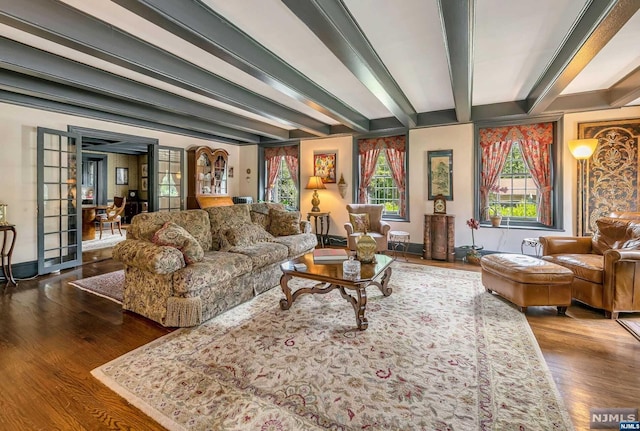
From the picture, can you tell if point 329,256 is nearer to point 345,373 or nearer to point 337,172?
point 345,373

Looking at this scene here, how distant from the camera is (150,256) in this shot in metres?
2.60

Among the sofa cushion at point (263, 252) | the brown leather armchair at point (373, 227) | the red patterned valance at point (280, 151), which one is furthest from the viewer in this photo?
the red patterned valance at point (280, 151)

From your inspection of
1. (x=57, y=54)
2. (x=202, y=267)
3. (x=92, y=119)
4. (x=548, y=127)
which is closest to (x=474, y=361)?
(x=202, y=267)

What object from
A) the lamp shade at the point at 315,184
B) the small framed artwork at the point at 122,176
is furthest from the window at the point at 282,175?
the small framed artwork at the point at 122,176

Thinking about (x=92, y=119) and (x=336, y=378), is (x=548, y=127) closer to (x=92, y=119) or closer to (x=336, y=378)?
(x=336, y=378)

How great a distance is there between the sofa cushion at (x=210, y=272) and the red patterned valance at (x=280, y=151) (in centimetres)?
436

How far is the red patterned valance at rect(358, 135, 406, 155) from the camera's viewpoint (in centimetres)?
595

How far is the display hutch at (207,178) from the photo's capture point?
651 cm

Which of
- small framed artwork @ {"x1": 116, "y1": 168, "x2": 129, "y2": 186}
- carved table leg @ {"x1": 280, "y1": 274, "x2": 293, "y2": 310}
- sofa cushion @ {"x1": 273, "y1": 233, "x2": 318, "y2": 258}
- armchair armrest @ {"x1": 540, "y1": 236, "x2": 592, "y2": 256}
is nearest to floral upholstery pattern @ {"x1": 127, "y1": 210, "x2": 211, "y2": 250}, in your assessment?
sofa cushion @ {"x1": 273, "y1": 233, "x2": 318, "y2": 258}

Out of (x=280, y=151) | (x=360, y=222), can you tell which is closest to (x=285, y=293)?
(x=360, y=222)

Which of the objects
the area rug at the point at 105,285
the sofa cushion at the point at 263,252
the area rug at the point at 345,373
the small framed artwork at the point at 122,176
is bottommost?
the area rug at the point at 345,373

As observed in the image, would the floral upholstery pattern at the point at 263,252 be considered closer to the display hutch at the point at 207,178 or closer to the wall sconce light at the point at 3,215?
the wall sconce light at the point at 3,215

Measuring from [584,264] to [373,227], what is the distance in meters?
3.01

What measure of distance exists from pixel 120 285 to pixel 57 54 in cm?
265
